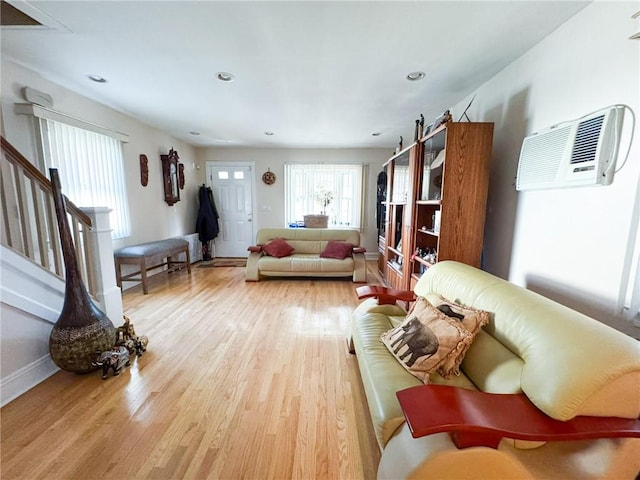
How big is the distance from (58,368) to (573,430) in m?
2.97

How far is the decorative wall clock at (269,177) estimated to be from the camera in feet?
18.4

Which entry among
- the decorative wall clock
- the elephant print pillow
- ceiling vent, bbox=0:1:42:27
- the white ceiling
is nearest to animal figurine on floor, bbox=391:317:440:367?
the elephant print pillow

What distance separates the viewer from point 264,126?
3988 millimetres

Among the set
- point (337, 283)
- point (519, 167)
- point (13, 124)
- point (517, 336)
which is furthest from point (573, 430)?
point (13, 124)

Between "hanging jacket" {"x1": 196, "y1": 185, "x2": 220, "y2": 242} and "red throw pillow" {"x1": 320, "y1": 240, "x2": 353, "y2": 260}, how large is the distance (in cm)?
267

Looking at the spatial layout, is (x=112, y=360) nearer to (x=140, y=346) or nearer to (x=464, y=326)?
(x=140, y=346)

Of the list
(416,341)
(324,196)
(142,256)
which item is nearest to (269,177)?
(324,196)

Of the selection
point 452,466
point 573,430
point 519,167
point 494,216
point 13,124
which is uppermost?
point 13,124

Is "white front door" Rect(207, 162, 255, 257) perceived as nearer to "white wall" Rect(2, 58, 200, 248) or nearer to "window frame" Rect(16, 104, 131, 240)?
"white wall" Rect(2, 58, 200, 248)

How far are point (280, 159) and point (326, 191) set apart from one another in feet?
3.98

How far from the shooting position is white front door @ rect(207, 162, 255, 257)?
5676 millimetres

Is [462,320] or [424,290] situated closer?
[462,320]

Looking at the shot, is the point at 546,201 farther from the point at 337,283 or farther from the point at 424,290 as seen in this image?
the point at 337,283

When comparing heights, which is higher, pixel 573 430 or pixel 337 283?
pixel 573 430
